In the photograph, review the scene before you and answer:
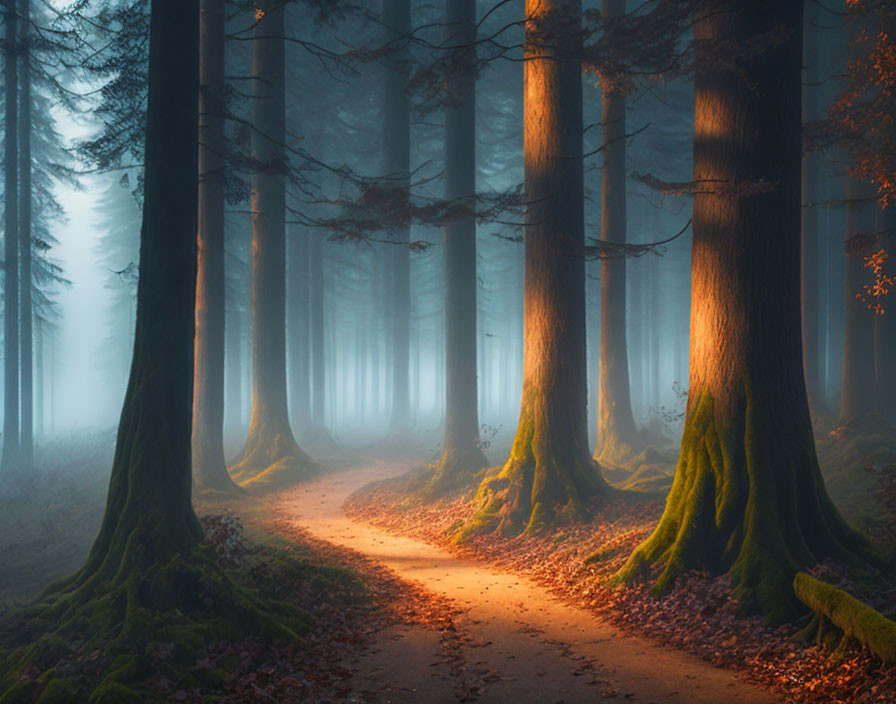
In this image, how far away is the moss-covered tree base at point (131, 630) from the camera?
17.5 ft

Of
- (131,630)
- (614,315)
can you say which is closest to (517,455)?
(131,630)

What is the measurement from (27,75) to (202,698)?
78.5 ft

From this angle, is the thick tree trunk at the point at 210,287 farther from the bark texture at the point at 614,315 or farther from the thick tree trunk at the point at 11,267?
the bark texture at the point at 614,315

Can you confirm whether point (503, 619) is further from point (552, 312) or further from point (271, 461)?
point (271, 461)

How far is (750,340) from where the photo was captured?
7.80 m

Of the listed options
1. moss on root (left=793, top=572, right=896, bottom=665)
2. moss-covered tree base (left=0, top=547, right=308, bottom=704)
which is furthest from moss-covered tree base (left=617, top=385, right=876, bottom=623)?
moss-covered tree base (left=0, top=547, right=308, bottom=704)

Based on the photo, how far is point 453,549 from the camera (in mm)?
11781

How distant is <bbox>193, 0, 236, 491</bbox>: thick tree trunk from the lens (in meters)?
16.3

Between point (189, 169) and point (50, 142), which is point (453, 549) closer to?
point (189, 169)

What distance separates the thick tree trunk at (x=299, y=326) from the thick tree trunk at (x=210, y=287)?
13.2 m

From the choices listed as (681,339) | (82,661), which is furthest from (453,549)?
(681,339)

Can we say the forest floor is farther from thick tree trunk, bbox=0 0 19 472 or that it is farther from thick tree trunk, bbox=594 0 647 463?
thick tree trunk, bbox=0 0 19 472

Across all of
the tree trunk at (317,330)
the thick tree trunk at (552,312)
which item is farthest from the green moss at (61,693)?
the tree trunk at (317,330)

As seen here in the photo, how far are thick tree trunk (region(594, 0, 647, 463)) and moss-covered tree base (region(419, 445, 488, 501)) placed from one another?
4303mm
